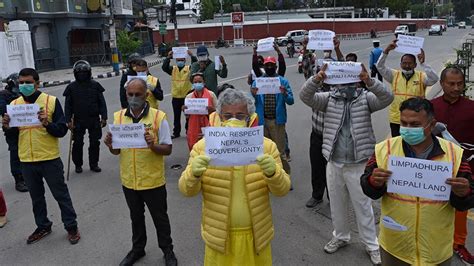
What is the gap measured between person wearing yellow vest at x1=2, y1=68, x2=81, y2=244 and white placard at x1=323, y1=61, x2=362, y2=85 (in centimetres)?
303

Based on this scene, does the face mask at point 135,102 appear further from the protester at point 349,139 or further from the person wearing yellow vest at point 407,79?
the person wearing yellow vest at point 407,79

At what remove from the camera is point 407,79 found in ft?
20.9

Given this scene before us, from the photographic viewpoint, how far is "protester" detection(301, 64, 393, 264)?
4.39 metres

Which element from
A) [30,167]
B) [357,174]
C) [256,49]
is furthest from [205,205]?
[256,49]

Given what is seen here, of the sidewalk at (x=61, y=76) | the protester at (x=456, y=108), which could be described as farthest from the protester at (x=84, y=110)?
the sidewalk at (x=61, y=76)

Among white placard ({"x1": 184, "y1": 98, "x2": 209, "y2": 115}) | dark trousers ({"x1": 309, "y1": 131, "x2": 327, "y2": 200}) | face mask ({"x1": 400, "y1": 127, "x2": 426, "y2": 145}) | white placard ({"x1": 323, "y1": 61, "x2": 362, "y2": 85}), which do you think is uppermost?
white placard ({"x1": 323, "y1": 61, "x2": 362, "y2": 85})

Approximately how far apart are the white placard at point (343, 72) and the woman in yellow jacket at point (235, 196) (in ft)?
4.17

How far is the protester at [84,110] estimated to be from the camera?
7621 mm

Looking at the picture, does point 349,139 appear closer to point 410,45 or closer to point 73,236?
point 410,45

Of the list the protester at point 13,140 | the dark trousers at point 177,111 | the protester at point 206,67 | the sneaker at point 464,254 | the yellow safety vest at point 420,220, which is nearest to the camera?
the yellow safety vest at point 420,220

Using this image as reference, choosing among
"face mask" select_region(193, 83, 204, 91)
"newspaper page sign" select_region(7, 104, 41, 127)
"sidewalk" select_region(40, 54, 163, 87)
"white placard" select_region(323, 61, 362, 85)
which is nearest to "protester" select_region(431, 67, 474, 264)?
"white placard" select_region(323, 61, 362, 85)

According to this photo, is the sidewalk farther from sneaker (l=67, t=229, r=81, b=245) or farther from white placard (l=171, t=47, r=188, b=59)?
sneaker (l=67, t=229, r=81, b=245)

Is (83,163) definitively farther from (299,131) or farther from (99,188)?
(299,131)

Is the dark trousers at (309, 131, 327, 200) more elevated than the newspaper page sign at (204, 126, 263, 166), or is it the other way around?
the newspaper page sign at (204, 126, 263, 166)
